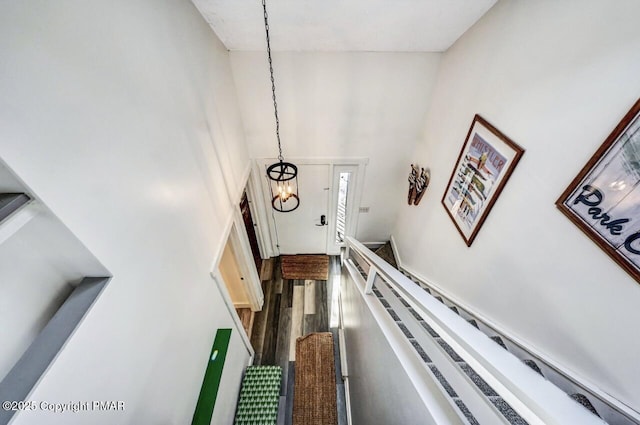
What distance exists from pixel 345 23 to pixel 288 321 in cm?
366

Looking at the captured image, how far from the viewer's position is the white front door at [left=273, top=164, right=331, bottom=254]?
11.8 ft

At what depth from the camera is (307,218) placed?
4.12 metres

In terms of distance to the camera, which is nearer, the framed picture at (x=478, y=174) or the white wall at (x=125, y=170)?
the white wall at (x=125, y=170)

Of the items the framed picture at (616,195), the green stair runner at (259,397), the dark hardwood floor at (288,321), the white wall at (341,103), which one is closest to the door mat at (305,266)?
the dark hardwood floor at (288,321)

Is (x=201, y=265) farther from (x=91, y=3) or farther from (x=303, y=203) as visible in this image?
(x=303, y=203)

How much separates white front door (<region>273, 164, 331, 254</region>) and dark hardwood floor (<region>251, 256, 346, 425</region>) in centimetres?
46

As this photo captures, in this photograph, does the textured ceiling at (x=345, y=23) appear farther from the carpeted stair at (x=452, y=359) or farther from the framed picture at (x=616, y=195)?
the carpeted stair at (x=452, y=359)

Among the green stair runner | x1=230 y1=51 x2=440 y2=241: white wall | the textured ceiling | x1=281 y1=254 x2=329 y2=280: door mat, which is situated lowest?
the green stair runner

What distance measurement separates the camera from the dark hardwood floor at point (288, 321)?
3000 millimetres

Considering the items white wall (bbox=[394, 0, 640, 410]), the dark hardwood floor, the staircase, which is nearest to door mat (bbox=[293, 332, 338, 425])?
the dark hardwood floor

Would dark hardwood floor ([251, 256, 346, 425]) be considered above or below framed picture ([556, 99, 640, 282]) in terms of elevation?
above

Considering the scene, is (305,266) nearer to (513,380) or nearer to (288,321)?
(288,321)

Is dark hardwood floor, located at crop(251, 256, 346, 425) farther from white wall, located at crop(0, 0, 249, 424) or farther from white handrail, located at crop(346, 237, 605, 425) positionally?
white handrail, located at crop(346, 237, 605, 425)

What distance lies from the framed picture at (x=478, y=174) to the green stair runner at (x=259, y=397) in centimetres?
243
